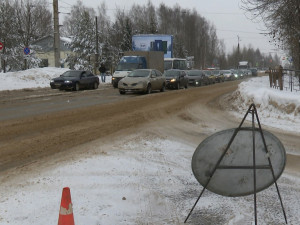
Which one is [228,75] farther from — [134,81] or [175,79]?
[134,81]

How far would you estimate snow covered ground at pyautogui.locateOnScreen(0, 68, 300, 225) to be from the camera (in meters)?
4.18

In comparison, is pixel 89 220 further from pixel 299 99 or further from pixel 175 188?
pixel 299 99

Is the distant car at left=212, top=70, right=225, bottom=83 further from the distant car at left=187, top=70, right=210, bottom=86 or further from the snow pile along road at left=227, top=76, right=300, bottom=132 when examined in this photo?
the snow pile along road at left=227, top=76, right=300, bottom=132


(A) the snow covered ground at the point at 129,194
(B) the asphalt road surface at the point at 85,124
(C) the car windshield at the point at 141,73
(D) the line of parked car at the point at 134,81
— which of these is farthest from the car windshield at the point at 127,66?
(A) the snow covered ground at the point at 129,194

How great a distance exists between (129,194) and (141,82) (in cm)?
1629

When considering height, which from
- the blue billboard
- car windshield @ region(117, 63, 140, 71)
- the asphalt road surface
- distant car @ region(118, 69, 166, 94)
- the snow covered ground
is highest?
the blue billboard

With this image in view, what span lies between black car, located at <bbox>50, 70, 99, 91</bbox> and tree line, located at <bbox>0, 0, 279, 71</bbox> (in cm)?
1337

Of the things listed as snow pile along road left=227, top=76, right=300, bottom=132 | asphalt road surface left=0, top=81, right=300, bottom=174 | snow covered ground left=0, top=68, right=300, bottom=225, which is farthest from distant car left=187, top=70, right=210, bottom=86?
snow covered ground left=0, top=68, right=300, bottom=225

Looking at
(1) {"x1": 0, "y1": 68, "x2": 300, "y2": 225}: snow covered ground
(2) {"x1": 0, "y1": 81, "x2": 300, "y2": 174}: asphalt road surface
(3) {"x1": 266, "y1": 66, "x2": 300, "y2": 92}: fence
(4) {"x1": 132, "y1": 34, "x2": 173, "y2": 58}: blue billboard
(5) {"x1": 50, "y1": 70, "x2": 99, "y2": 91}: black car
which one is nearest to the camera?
(1) {"x1": 0, "y1": 68, "x2": 300, "y2": 225}: snow covered ground

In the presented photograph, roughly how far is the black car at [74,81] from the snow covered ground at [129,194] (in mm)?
17223

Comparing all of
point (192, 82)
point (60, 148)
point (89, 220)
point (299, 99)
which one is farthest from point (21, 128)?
point (192, 82)

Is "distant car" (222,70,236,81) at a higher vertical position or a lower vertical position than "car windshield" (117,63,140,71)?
lower

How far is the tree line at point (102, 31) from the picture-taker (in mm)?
45938

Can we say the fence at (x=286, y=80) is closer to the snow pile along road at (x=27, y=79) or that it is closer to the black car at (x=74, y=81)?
the black car at (x=74, y=81)
